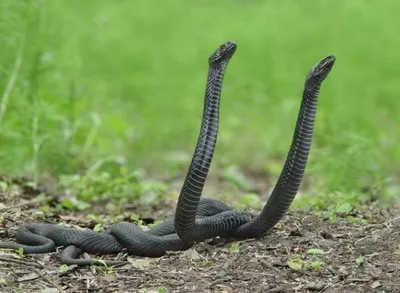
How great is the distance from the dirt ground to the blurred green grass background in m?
2.23

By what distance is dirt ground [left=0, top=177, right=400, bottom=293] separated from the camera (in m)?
5.18

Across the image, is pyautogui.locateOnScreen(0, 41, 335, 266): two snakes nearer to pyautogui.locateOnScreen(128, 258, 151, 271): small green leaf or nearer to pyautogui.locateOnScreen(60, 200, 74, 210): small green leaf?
pyautogui.locateOnScreen(128, 258, 151, 271): small green leaf

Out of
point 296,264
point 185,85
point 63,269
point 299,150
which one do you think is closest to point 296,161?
point 299,150

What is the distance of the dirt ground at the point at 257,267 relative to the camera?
17.0ft

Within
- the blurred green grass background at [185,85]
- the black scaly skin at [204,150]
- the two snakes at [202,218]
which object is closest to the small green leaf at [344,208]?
the two snakes at [202,218]

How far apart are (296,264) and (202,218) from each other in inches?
37.6

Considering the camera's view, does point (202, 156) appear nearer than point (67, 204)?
Yes

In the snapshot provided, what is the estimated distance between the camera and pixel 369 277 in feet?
17.1

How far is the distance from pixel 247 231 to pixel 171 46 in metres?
9.90

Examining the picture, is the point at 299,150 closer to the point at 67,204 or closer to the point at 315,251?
the point at 315,251

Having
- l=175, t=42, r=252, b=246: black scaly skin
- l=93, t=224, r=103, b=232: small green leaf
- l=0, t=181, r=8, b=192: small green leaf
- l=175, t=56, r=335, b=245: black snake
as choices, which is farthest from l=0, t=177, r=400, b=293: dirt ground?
l=0, t=181, r=8, b=192: small green leaf

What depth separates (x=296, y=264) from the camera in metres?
5.50

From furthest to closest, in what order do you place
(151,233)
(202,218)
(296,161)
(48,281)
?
(151,233), (202,218), (296,161), (48,281)

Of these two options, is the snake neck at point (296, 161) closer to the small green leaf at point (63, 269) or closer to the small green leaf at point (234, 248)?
the small green leaf at point (234, 248)
